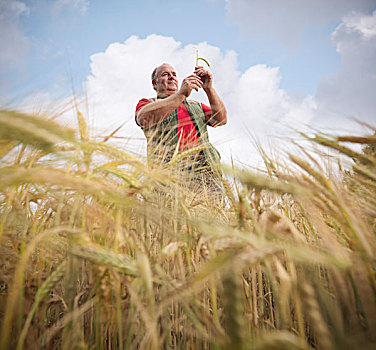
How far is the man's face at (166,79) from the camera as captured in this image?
8.53ft

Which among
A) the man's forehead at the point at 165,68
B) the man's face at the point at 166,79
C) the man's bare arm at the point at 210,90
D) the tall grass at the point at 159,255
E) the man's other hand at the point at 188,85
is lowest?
the tall grass at the point at 159,255

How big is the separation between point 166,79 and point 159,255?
2.41 meters

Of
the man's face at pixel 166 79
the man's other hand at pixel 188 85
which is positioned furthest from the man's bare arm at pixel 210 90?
the man's face at pixel 166 79

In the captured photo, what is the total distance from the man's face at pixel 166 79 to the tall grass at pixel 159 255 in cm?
215

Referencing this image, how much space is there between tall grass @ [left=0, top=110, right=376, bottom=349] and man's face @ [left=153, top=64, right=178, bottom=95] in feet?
7.05

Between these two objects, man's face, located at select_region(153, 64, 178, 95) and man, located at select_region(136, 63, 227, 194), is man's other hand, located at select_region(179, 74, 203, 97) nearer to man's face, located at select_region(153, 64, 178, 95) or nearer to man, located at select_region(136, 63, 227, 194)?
man, located at select_region(136, 63, 227, 194)

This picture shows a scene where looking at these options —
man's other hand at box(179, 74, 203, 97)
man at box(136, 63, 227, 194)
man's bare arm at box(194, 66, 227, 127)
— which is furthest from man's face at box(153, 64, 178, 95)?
man's other hand at box(179, 74, 203, 97)

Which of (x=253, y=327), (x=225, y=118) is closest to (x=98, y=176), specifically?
(x=253, y=327)

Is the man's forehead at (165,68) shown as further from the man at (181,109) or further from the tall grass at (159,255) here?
the tall grass at (159,255)

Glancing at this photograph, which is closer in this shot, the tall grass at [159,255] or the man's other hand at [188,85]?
the tall grass at [159,255]

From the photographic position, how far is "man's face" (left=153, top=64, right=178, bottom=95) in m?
2.60

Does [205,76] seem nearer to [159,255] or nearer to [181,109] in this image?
[181,109]

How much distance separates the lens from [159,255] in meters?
0.52

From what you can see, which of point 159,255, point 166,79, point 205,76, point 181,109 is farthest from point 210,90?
point 159,255
